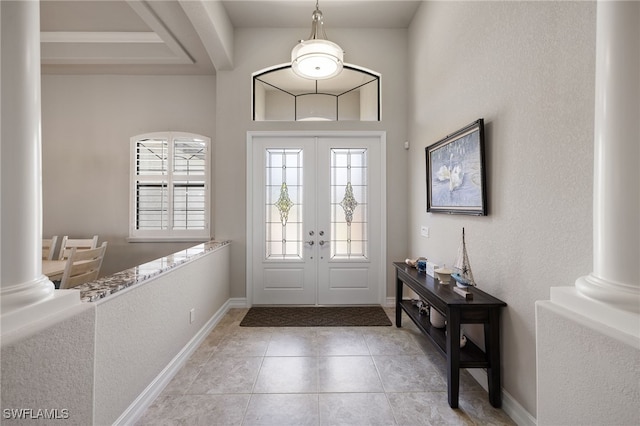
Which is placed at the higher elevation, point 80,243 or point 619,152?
point 619,152

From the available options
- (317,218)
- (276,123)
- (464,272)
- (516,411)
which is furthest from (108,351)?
(276,123)

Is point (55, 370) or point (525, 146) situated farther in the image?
point (525, 146)

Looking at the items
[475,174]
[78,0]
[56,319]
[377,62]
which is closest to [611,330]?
[475,174]

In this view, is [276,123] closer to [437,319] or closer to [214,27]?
[214,27]

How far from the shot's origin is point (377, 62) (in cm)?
374

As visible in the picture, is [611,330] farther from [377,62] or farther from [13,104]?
[377,62]

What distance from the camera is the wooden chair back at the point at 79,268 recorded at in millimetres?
2566

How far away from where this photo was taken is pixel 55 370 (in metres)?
1.09

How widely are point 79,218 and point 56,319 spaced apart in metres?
4.19

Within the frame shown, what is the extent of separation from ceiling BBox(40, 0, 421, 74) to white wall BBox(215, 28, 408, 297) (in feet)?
0.48

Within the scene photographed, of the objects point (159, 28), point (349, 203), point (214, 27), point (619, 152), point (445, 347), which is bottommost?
point (445, 347)

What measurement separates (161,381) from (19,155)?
5.75 feet

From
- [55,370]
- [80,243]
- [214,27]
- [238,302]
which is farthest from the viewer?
[80,243]

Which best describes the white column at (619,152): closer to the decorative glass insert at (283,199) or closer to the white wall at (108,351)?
the white wall at (108,351)
